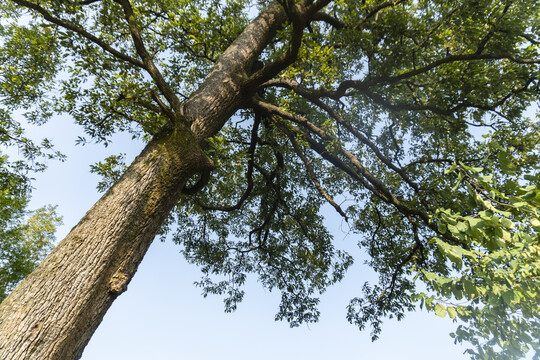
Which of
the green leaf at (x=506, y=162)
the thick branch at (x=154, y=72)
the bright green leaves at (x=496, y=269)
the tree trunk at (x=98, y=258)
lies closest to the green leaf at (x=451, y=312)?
the bright green leaves at (x=496, y=269)

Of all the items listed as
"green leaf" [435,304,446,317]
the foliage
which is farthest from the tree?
the foliage

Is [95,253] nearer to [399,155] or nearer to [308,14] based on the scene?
[308,14]

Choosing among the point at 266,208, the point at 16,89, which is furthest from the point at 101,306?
the point at 266,208

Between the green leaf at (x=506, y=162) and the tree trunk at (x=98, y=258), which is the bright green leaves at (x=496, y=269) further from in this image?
the tree trunk at (x=98, y=258)

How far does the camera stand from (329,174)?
30.9 feet

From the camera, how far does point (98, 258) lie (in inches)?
106

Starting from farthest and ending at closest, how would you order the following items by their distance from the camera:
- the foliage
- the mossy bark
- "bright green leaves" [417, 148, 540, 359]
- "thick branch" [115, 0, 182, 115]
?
the foliage < "thick branch" [115, 0, 182, 115] < the mossy bark < "bright green leaves" [417, 148, 540, 359]

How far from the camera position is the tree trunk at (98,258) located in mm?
2230

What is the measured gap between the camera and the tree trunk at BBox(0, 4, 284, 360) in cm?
223

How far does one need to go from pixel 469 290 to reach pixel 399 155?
7.93 meters

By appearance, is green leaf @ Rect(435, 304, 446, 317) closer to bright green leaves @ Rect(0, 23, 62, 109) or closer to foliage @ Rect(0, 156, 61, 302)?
bright green leaves @ Rect(0, 23, 62, 109)

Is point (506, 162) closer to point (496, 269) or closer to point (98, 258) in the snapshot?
point (496, 269)

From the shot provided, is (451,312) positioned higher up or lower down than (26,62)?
lower down

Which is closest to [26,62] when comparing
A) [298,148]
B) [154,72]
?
[154,72]
